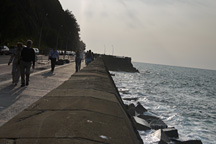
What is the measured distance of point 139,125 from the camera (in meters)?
12.8

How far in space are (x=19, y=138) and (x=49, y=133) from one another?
22cm

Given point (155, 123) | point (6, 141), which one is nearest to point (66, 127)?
point (6, 141)

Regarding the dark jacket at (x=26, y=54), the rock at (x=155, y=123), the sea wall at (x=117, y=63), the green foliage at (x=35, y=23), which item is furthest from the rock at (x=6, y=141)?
the sea wall at (x=117, y=63)

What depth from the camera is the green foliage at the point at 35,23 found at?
48938 mm

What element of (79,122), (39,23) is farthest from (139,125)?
(39,23)

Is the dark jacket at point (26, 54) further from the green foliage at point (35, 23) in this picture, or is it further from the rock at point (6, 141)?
the green foliage at point (35, 23)

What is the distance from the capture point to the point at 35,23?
87.8 metres

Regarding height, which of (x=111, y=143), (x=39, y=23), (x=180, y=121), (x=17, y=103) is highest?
(x=39, y=23)

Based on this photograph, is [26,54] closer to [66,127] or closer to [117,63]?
[66,127]

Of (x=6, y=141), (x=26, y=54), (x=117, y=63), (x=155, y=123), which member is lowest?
(x=155, y=123)

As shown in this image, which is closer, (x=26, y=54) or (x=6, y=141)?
(x=6, y=141)

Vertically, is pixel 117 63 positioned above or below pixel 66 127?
below

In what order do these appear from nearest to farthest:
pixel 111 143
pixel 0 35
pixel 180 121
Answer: pixel 111 143
pixel 180 121
pixel 0 35

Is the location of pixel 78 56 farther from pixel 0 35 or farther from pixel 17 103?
pixel 0 35
